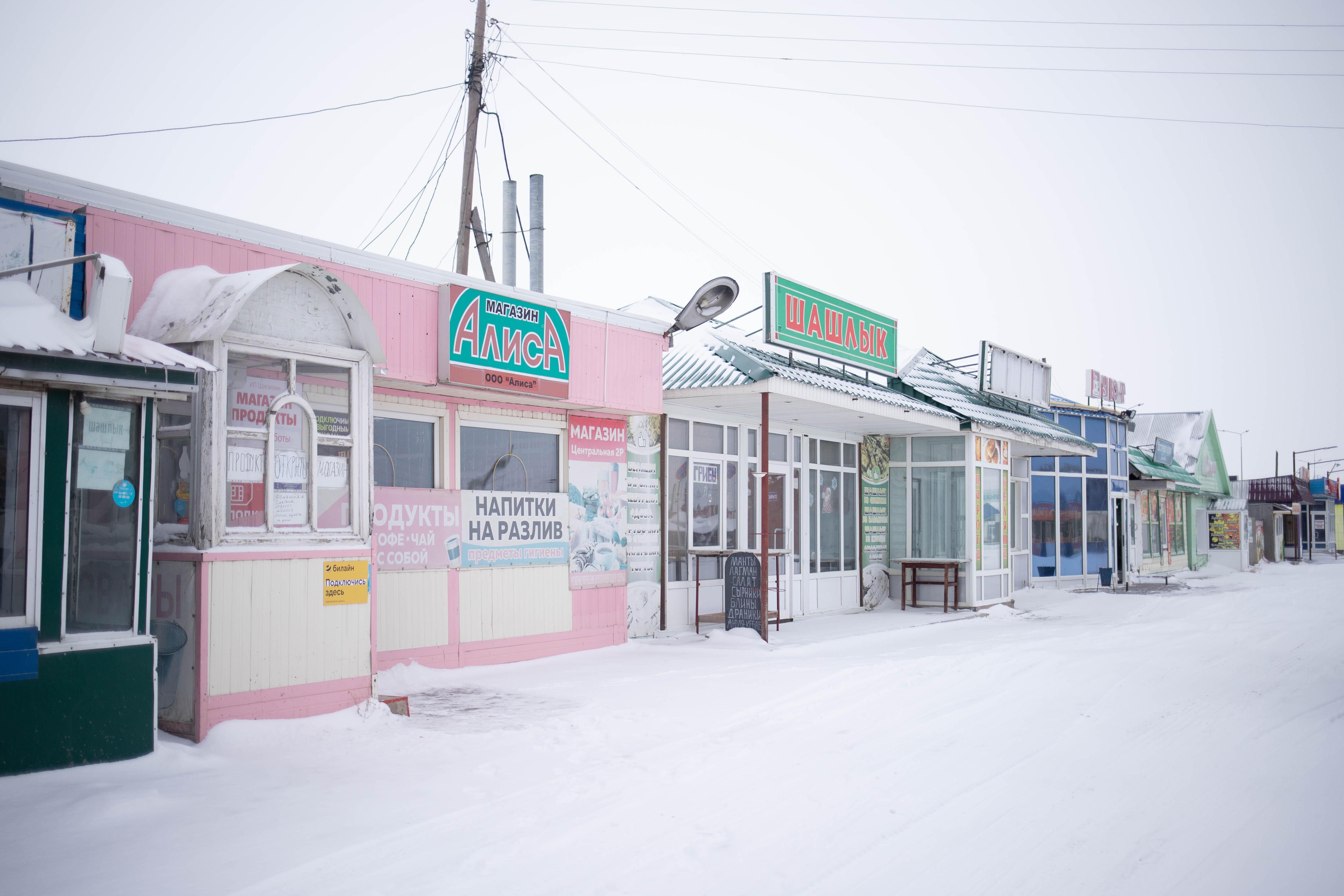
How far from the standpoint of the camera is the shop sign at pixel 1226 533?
3781 centimetres

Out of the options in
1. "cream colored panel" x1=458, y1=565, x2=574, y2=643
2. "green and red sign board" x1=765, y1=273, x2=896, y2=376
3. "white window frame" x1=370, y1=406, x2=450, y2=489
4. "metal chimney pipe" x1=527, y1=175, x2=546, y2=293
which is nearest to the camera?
"white window frame" x1=370, y1=406, x2=450, y2=489

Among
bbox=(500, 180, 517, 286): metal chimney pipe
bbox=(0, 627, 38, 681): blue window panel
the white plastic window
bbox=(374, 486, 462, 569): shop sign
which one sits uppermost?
bbox=(500, 180, 517, 286): metal chimney pipe

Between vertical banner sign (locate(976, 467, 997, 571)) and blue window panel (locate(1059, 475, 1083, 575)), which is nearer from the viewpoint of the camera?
vertical banner sign (locate(976, 467, 997, 571))

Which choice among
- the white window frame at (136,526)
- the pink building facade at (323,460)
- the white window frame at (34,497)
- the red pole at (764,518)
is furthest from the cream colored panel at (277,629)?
the red pole at (764,518)

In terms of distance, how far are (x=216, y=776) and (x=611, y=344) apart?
6.69m

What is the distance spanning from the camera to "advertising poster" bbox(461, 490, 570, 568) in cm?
985

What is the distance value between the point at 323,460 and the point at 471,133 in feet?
30.3

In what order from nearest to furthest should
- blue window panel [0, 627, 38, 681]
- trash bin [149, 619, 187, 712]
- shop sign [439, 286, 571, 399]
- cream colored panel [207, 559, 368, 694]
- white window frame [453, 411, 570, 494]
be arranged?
blue window panel [0, 627, 38, 681] → trash bin [149, 619, 187, 712] → cream colored panel [207, 559, 368, 694] → shop sign [439, 286, 571, 399] → white window frame [453, 411, 570, 494]

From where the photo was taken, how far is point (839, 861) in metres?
4.64

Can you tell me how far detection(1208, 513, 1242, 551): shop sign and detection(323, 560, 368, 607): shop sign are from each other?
3903cm

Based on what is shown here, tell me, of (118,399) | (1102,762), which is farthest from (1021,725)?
(118,399)

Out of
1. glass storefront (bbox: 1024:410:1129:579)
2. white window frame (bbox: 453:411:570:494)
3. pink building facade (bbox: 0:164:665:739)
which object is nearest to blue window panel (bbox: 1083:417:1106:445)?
glass storefront (bbox: 1024:410:1129:579)

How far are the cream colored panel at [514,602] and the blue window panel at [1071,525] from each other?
1821 cm

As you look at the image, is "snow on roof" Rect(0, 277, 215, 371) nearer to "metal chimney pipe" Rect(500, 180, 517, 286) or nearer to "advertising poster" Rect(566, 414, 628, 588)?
"advertising poster" Rect(566, 414, 628, 588)
